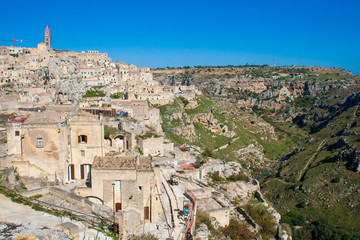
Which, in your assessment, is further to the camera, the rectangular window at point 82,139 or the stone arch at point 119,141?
the stone arch at point 119,141

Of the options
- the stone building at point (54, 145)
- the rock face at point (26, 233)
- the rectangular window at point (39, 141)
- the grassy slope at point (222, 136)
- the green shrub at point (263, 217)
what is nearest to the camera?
the rock face at point (26, 233)

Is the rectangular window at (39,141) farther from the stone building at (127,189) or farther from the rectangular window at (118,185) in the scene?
the rectangular window at (118,185)

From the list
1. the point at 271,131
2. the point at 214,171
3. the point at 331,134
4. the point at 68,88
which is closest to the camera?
the point at 214,171

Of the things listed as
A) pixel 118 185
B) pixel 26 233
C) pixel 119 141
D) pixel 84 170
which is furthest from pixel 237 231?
pixel 26 233

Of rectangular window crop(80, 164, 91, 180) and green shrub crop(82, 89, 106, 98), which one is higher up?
green shrub crop(82, 89, 106, 98)

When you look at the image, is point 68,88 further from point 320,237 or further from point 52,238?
point 52,238

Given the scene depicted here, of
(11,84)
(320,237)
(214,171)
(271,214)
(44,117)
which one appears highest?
(11,84)

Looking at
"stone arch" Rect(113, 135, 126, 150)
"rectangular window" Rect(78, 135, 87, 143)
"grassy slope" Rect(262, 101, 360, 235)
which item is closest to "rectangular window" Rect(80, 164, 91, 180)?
"rectangular window" Rect(78, 135, 87, 143)

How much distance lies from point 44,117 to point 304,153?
4883 centimetres

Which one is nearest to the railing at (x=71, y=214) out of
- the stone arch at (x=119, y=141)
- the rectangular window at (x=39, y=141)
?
the rectangular window at (x=39, y=141)

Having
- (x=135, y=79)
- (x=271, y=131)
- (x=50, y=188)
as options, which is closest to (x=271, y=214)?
(x=50, y=188)

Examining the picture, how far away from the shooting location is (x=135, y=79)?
5869 cm

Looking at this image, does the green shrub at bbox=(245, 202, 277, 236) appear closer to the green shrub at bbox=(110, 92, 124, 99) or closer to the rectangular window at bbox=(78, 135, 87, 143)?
the rectangular window at bbox=(78, 135, 87, 143)

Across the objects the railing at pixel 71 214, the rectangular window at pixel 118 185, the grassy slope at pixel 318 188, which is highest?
the rectangular window at pixel 118 185
